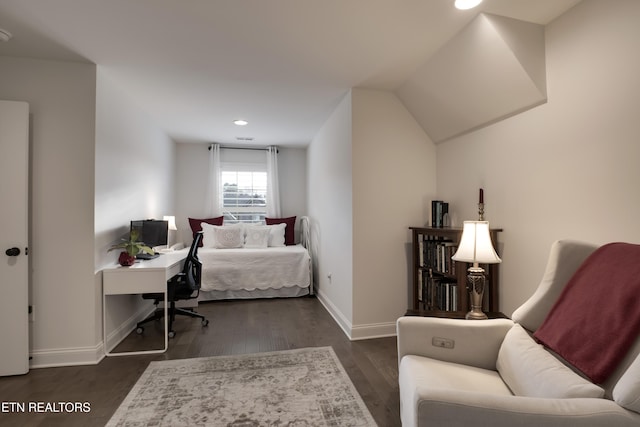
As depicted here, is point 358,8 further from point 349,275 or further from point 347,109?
point 349,275

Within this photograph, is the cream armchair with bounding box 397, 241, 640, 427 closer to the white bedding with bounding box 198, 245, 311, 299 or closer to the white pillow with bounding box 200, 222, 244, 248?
the white bedding with bounding box 198, 245, 311, 299

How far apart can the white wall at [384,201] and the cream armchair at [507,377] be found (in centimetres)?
138

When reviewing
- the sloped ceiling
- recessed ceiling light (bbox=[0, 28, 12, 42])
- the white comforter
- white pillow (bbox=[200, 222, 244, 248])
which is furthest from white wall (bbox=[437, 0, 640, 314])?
white pillow (bbox=[200, 222, 244, 248])

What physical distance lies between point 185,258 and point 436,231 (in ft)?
8.95

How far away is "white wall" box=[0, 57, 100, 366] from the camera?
248cm

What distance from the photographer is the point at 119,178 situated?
307 cm

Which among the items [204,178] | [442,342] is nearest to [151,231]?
[204,178]

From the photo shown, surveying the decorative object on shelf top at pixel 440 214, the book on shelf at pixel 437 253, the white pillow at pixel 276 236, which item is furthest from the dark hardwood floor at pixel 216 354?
the white pillow at pixel 276 236

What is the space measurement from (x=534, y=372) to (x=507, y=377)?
0.63 feet

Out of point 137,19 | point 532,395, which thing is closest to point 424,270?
point 532,395

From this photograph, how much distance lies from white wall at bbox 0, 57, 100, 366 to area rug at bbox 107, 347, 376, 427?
2.55ft

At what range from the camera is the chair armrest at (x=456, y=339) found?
1.64m

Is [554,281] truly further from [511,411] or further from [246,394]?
[246,394]

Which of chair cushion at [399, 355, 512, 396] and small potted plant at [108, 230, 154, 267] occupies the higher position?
small potted plant at [108, 230, 154, 267]
